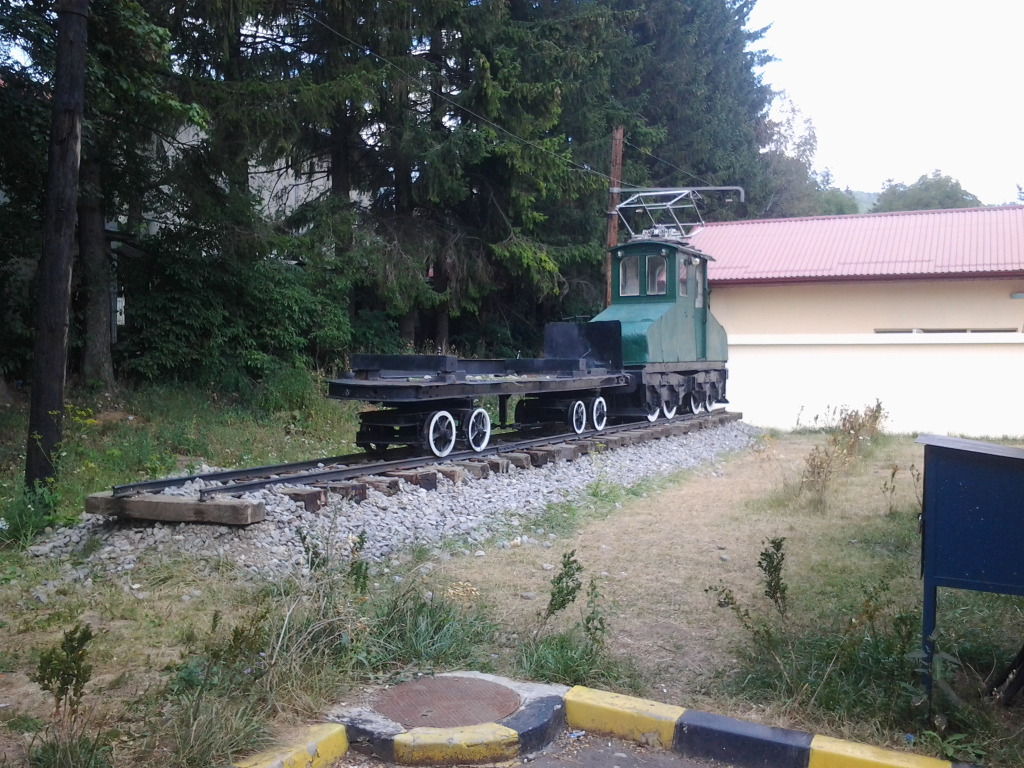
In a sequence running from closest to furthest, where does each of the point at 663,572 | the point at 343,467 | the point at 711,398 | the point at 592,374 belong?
the point at 663,572
the point at 343,467
the point at 592,374
the point at 711,398

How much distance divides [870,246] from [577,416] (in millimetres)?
12765

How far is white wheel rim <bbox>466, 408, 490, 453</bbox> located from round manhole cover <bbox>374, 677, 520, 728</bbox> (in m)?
6.24

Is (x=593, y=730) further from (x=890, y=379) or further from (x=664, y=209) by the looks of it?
(x=664, y=209)

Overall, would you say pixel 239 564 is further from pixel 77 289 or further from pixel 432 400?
pixel 77 289

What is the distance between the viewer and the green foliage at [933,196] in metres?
58.5

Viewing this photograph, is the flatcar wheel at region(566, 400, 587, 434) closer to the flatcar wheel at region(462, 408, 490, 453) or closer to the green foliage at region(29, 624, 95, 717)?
the flatcar wheel at region(462, 408, 490, 453)

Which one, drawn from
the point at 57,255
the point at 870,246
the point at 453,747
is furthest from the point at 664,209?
the point at 453,747

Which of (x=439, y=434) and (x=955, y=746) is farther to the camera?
(x=439, y=434)

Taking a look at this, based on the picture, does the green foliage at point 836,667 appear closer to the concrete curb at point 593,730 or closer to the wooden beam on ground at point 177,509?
the concrete curb at point 593,730

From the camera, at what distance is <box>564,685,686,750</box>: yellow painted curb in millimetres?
3951

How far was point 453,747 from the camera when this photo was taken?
3.70 meters

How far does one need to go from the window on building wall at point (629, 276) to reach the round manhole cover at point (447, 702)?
12265 millimetres

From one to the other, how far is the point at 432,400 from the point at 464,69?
1288cm

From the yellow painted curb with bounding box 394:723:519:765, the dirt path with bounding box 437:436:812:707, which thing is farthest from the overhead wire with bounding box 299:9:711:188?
the yellow painted curb with bounding box 394:723:519:765
